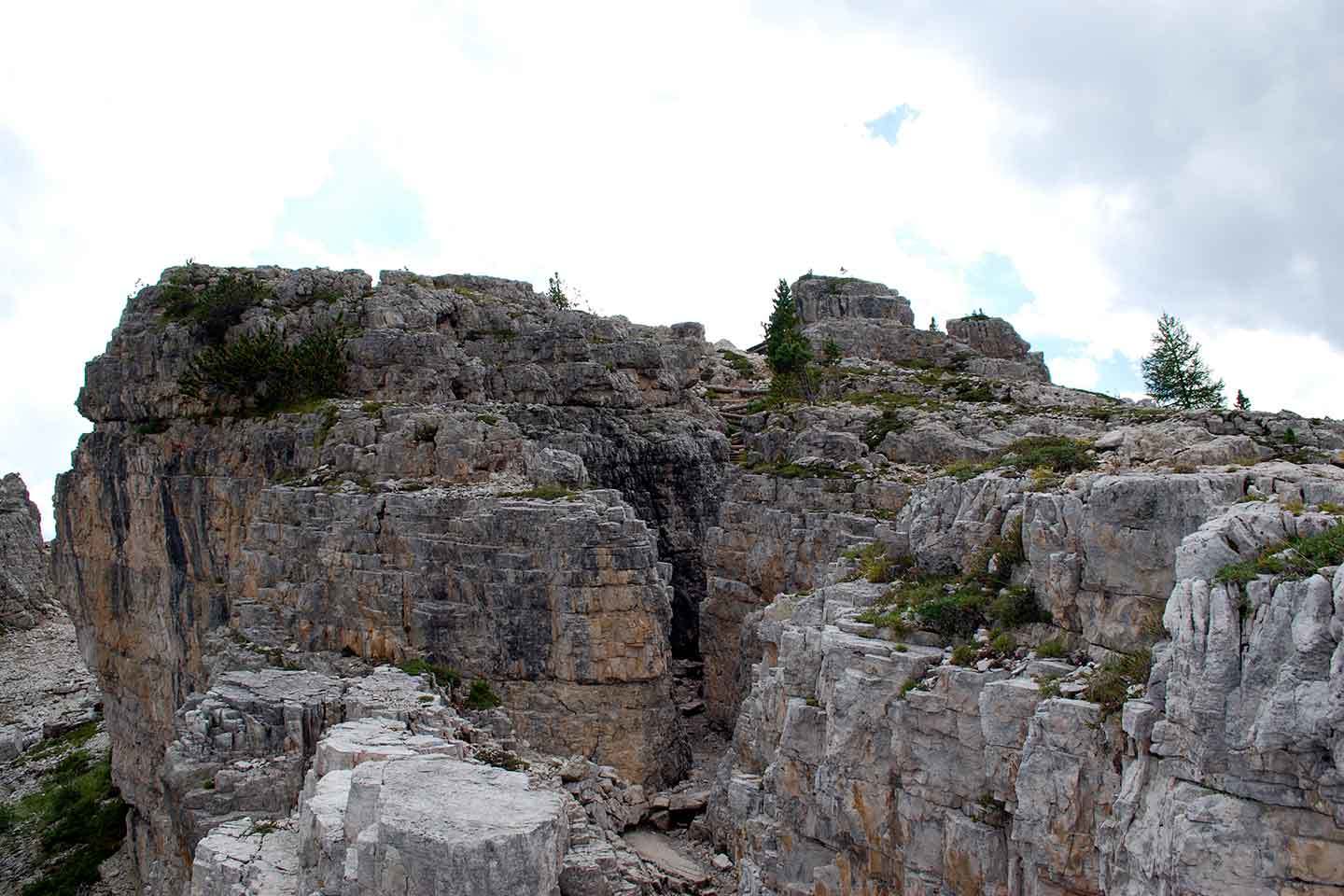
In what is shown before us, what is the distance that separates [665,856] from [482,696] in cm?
625

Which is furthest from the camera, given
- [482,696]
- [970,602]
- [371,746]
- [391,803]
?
[482,696]

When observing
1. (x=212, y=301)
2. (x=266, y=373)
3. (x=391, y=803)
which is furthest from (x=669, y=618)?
(x=212, y=301)

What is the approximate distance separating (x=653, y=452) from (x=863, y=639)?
2834cm

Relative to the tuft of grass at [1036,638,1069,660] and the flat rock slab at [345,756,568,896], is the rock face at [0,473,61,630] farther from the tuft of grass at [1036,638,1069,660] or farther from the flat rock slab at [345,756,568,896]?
the tuft of grass at [1036,638,1069,660]

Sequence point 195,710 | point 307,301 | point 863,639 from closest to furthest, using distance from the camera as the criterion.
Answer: point 863,639 < point 195,710 < point 307,301

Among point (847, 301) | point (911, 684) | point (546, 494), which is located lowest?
point (911, 684)

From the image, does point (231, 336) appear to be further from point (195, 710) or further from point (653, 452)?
point (195, 710)

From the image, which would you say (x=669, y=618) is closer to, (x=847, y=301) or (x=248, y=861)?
(x=248, y=861)

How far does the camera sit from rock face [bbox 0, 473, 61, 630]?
250 ft

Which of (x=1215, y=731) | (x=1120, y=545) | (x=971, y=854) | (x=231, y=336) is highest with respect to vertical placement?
(x=231, y=336)

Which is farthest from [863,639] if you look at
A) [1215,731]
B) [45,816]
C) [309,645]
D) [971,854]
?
[45,816]

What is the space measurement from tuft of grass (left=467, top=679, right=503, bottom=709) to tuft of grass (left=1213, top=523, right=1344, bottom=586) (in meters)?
21.4

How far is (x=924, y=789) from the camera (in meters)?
16.0

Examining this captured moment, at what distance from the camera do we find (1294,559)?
12102 millimetres
